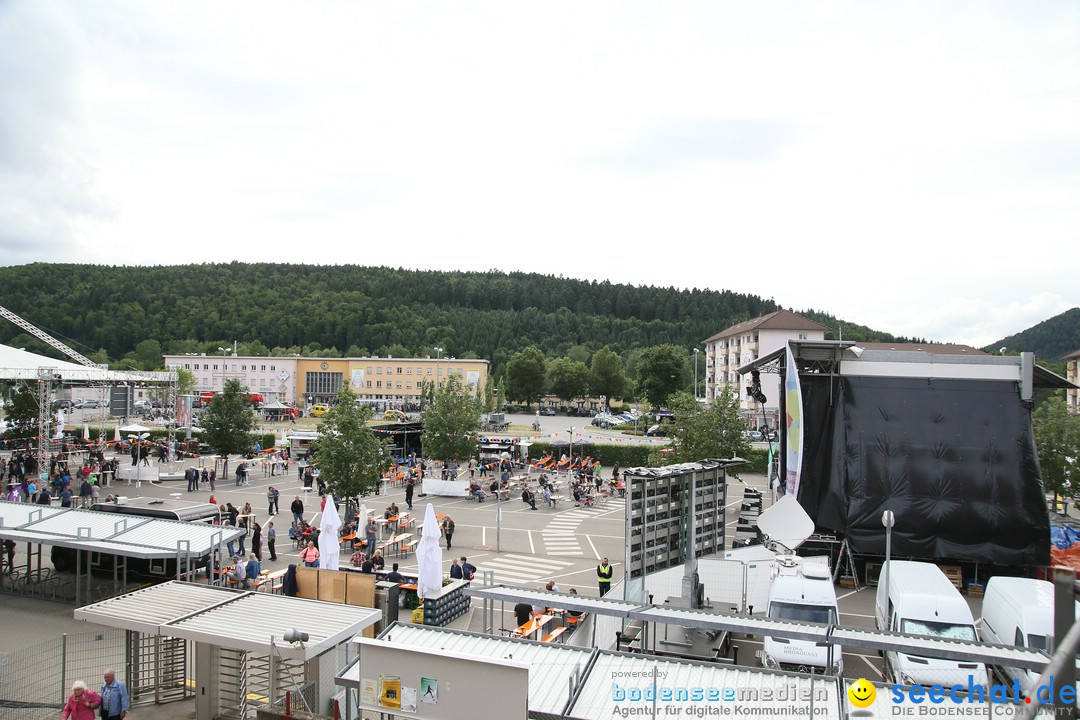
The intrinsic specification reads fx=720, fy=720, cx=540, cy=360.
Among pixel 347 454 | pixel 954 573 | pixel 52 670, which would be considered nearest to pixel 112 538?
pixel 52 670

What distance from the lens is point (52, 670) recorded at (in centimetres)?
1199

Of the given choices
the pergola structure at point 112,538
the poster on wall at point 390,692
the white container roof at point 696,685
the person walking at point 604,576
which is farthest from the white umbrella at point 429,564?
the poster on wall at point 390,692

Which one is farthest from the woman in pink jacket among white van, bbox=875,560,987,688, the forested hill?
the forested hill

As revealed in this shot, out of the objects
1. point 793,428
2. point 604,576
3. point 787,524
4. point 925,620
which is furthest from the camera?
point 793,428

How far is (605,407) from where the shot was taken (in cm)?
10919

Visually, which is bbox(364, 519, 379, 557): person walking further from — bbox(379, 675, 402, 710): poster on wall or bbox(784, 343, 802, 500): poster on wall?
bbox(379, 675, 402, 710): poster on wall

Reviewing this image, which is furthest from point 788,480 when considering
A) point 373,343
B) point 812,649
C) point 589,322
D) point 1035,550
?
point 589,322

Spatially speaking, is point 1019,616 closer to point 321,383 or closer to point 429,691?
point 429,691

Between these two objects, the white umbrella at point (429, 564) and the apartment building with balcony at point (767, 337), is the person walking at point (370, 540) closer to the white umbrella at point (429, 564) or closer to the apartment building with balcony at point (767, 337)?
the white umbrella at point (429, 564)

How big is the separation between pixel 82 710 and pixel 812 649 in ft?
36.5

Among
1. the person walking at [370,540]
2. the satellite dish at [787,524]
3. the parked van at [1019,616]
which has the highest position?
the satellite dish at [787,524]

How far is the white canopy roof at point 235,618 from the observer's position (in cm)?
923

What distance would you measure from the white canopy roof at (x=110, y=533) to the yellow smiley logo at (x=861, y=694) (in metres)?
12.2

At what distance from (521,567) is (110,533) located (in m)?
10.9
